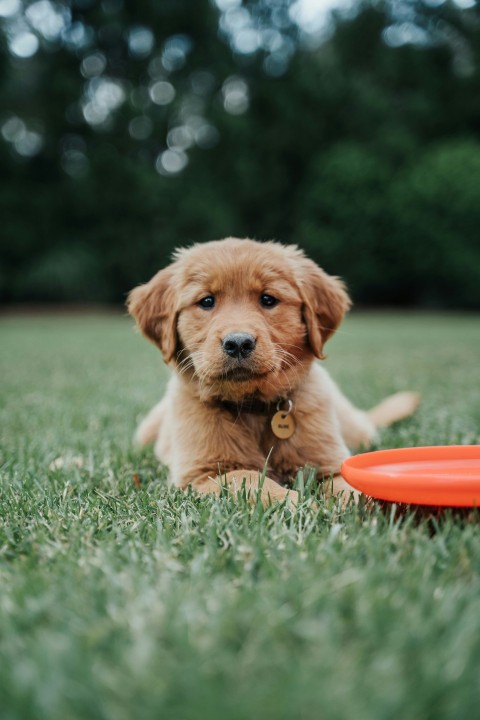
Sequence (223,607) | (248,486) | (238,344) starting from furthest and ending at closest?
(238,344) → (248,486) → (223,607)

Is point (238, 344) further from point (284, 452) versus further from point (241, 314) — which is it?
point (284, 452)

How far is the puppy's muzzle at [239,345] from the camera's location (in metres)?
2.35

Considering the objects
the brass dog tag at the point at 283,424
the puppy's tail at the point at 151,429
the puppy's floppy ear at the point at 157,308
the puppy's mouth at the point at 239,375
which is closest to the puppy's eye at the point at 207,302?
the puppy's floppy ear at the point at 157,308

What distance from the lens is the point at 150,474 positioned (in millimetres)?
2807

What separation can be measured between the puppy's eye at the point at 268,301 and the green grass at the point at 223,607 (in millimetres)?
868

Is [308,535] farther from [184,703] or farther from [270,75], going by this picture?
[270,75]

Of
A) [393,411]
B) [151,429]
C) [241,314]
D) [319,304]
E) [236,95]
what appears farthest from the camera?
[236,95]

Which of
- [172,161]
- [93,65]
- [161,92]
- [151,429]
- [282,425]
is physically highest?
[93,65]

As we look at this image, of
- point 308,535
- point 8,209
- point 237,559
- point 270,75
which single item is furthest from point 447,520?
point 270,75

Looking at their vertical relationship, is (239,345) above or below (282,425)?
above

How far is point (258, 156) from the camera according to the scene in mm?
25250

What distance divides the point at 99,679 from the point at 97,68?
1027 inches

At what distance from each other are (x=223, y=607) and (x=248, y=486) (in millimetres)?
946

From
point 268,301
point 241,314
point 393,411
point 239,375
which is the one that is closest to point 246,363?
point 239,375
